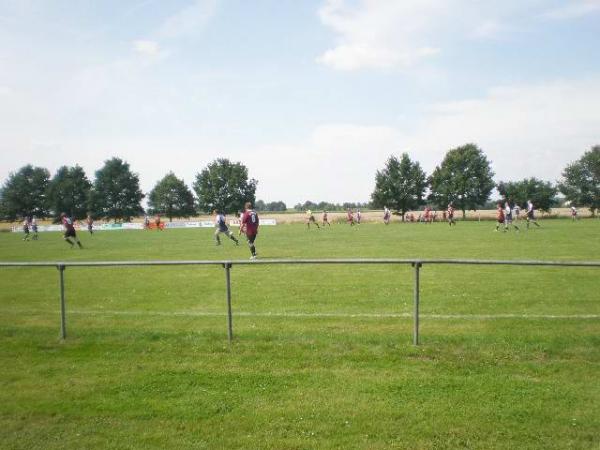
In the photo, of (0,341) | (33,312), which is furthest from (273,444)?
(33,312)

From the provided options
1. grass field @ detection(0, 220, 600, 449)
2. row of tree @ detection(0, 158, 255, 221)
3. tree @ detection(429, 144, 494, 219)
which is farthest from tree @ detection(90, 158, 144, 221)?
grass field @ detection(0, 220, 600, 449)

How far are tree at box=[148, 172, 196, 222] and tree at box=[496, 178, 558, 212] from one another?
70.5 meters

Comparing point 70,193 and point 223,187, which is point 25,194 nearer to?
point 70,193

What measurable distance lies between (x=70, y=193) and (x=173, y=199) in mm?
22294

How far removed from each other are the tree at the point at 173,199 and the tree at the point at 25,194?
78.5ft

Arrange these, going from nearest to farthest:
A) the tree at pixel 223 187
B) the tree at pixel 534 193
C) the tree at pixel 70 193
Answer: the tree at pixel 534 193 → the tree at pixel 70 193 → the tree at pixel 223 187

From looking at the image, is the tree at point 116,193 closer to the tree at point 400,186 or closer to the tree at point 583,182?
the tree at point 400,186

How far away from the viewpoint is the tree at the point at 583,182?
88.1 meters

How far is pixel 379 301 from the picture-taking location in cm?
996

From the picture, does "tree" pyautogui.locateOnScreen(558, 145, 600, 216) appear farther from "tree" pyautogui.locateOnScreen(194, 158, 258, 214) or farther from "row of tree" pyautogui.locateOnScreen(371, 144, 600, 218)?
"tree" pyautogui.locateOnScreen(194, 158, 258, 214)

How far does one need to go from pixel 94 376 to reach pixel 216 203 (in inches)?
4004

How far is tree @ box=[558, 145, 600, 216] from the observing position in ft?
289

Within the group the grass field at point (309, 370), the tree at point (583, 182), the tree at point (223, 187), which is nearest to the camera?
the grass field at point (309, 370)

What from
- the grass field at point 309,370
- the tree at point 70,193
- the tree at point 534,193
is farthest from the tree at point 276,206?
the grass field at point 309,370
